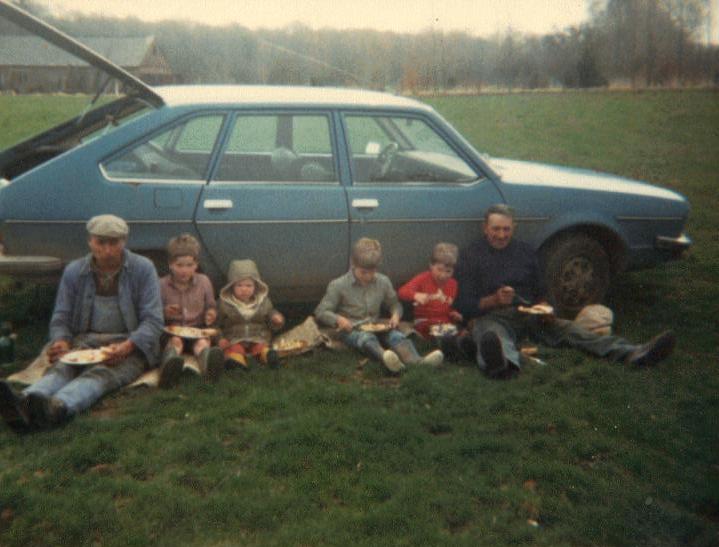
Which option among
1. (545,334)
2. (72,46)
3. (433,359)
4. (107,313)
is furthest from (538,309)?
(72,46)

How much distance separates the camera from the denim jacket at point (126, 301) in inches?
183

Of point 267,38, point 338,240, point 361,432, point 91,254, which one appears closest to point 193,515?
point 361,432

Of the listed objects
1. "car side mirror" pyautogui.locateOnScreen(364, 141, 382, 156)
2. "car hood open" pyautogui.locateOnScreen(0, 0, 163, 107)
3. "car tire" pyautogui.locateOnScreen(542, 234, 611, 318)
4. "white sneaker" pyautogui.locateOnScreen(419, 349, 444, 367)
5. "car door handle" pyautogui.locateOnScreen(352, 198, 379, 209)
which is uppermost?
"car hood open" pyautogui.locateOnScreen(0, 0, 163, 107)

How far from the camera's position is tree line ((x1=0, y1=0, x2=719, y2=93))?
9.60 metres

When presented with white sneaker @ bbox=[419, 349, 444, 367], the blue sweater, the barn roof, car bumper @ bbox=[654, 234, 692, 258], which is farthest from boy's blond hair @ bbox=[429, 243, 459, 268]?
the barn roof

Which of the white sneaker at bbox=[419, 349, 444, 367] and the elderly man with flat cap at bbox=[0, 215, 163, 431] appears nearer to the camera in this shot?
the elderly man with flat cap at bbox=[0, 215, 163, 431]

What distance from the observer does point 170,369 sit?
4.58 metres

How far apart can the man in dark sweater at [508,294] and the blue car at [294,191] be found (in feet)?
0.83

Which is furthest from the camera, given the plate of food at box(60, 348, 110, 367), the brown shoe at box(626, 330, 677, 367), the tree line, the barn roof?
the barn roof

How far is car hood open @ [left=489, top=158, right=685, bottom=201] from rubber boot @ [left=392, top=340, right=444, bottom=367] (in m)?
1.57

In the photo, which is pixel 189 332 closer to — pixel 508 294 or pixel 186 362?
pixel 186 362

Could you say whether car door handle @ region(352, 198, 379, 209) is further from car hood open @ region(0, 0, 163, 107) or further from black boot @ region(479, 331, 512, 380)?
car hood open @ region(0, 0, 163, 107)

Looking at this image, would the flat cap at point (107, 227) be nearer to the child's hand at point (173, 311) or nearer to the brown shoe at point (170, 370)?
the child's hand at point (173, 311)

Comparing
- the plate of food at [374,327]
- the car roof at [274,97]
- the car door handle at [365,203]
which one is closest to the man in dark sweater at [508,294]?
the plate of food at [374,327]
